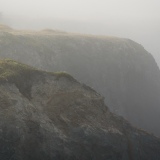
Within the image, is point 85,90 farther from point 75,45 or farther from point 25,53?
point 75,45

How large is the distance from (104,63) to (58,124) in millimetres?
53615

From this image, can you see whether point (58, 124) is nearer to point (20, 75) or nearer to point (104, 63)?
point (20, 75)

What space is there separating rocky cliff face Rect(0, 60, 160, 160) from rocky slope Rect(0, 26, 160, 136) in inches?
1247

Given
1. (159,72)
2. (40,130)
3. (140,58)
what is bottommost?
(159,72)

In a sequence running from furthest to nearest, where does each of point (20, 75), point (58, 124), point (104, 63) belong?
1. point (104, 63)
2. point (20, 75)
3. point (58, 124)

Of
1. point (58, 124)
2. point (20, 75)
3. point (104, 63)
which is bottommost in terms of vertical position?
point (104, 63)

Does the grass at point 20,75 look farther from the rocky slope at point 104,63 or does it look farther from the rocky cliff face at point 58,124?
the rocky slope at point 104,63

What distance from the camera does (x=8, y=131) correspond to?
51.8ft

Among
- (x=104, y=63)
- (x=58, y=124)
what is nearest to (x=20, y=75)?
(x=58, y=124)

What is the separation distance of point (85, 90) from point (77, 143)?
221 inches

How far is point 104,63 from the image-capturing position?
71.1 metres

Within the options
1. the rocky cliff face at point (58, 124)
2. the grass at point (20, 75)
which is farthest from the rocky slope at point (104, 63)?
the rocky cliff face at point (58, 124)

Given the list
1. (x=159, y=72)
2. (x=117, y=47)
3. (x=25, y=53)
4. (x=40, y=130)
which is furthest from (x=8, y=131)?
(x=159, y=72)

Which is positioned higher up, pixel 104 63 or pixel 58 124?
pixel 58 124
